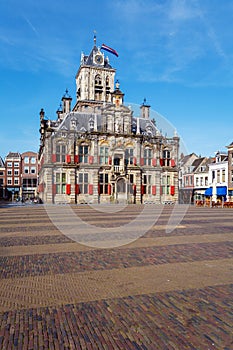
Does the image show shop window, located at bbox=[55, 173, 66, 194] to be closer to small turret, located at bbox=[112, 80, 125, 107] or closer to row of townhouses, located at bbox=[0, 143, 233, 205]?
row of townhouses, located at bbox=[0, 143, 233, 205]

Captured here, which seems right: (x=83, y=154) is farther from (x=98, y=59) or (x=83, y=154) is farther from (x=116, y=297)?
(x=116, y=297)

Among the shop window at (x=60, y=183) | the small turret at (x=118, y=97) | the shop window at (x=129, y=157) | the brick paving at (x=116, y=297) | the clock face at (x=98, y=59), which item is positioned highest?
the clock face at (x=98, y=59)

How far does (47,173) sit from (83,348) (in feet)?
136

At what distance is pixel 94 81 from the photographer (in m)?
64.4

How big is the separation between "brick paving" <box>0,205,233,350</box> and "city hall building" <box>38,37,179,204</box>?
34.4 m

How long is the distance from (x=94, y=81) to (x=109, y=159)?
24.2 meters

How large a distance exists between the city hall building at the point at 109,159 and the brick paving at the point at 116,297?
1354 inches

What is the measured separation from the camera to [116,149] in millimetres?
47781

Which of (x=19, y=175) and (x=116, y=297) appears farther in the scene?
(x=19, y=175)

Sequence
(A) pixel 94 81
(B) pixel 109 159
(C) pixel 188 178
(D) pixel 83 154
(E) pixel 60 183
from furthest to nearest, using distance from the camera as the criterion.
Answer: (A) pixel 94 81 < (C) pixel 188 178 < (B) pixel 109 159 < (D) pixel 83 154 < (E) pixel 60 183

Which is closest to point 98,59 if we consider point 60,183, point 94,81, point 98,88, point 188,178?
point 94,81

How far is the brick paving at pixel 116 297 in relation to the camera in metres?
4.70

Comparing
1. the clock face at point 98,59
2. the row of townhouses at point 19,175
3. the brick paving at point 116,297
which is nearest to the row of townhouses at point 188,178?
the row of townhouses at point 19,175

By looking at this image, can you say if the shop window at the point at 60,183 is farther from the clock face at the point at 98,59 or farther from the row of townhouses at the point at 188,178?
the clock face at the point at 98,59
